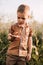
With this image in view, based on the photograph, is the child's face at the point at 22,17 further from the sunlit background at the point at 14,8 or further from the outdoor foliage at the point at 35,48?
the sunlit background at the point at 14,8

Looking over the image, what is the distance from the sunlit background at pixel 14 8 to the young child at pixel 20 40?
1.13 metres

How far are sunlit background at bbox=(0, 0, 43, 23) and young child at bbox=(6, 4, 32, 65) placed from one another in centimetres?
113

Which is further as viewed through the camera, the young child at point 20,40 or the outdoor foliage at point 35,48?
the outdoor foliage at point 35,48

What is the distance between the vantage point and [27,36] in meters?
1.84

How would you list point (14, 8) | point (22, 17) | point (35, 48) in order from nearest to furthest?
point (22, 17), point (35, 48), point (14, 8)

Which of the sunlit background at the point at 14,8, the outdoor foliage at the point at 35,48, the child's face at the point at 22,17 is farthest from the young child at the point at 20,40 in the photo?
the sunlit background at the point at 14,8

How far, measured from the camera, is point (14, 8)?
118 inches

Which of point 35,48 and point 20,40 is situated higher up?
point 20,40

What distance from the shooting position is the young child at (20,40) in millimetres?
1812

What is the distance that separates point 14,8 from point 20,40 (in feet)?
4.00

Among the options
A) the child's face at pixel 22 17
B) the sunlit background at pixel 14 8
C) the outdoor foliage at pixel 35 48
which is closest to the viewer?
the child's face at pixel 22 17

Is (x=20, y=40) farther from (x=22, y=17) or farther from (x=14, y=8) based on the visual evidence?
(x=14, y=8)

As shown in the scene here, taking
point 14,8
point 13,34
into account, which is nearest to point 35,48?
point 14,8

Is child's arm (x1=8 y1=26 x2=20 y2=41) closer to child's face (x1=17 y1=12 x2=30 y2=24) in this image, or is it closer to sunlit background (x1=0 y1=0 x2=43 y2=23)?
child's face (x1=17 y1=12 x2=30 y2=24)
